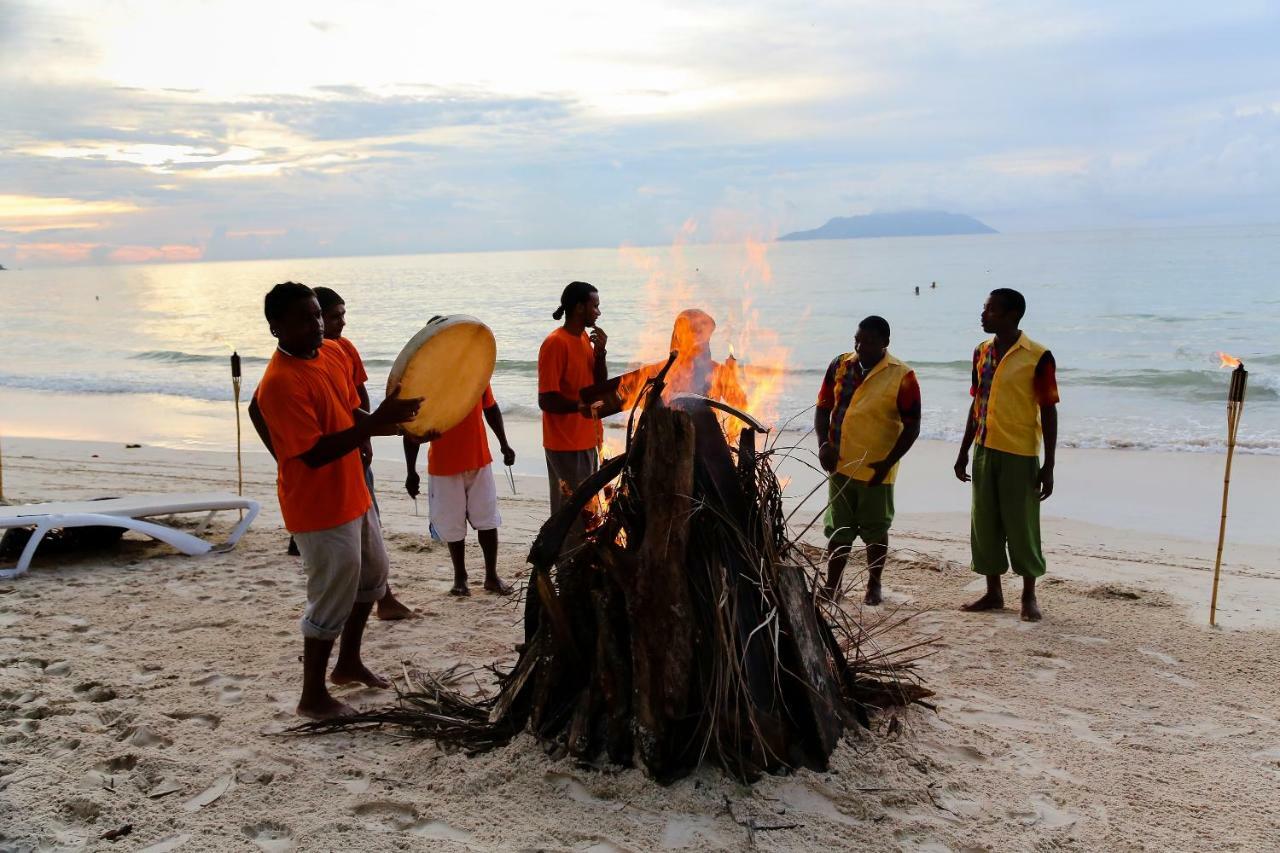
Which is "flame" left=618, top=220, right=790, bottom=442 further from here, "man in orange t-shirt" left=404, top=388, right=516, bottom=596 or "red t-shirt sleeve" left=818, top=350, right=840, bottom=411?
"man in orange t-shirt" left=404, top=388, right=516, bottom=596

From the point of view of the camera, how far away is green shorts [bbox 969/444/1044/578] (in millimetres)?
6348

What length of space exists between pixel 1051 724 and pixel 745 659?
187cm

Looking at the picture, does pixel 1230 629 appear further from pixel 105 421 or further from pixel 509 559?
pixel 105 421

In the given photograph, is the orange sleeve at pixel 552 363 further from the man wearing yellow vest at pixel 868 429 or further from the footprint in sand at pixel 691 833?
the footprint in sand at pixel 691 833

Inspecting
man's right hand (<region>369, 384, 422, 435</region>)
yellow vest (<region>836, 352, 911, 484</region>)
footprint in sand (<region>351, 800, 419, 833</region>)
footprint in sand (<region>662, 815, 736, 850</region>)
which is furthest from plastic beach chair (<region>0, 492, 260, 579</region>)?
footprint in sand (<region>662, 815, 736, 850</region>)

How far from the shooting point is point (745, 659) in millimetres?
3875

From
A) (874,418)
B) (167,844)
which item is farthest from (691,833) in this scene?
(874,418)

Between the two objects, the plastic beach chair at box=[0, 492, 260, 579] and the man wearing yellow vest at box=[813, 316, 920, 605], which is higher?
the man wearing yellow vest at box=[813, 316, 920, 605]

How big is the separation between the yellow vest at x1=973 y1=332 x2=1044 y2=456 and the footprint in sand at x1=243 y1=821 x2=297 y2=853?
490 centimetres

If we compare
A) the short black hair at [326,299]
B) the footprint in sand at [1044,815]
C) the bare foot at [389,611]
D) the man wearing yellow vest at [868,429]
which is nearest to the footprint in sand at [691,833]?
the footprint in sand at [1044,815]

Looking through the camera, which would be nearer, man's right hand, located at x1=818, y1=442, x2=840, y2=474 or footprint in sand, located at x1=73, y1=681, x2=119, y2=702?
footprint in sand, located at x1=73, y1=681, x2=119, y2=702

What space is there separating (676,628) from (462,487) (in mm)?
3356

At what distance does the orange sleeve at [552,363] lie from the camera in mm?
6422

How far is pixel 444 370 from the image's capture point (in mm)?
4688
